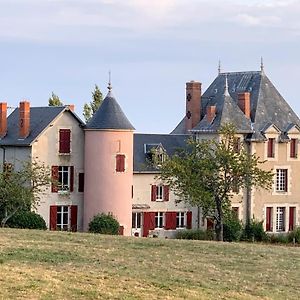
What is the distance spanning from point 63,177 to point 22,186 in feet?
12.5

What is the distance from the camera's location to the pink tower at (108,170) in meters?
60.3

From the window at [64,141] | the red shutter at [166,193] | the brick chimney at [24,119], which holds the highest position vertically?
the brick chimney at [24,119]

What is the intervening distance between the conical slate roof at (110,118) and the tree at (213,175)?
11.5 feet

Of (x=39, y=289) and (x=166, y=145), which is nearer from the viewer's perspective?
(x=39, y=289)

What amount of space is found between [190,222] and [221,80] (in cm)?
1114

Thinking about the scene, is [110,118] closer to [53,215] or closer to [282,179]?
[53,215]

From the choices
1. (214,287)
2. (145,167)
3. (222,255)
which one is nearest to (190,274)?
(214,287)

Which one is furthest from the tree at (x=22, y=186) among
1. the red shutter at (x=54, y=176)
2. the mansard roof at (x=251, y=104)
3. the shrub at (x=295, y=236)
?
the shrub at (x=295, y=236)

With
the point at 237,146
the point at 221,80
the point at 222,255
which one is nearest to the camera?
the point at 222,255

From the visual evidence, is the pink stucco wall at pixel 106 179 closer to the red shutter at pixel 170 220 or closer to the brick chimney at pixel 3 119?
the red shutter at pixel 170 220

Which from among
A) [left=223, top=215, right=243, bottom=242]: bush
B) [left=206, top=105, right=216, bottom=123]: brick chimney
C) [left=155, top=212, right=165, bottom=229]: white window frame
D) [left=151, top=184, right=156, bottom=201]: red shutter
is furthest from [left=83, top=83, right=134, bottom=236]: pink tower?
[left=206, top=105, right=216, bottom=123]: brick chimney

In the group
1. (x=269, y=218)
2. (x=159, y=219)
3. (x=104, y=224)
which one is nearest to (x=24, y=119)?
(x=104, y=224)

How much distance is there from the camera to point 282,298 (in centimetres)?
2320

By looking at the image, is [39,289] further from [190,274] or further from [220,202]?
[220,202]
